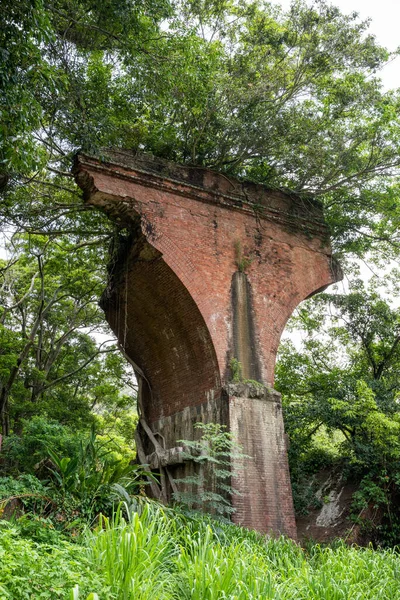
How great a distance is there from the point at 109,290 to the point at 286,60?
18.0ft

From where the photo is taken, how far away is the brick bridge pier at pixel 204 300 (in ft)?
29.9

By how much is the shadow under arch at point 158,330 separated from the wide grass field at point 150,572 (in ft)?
13.7

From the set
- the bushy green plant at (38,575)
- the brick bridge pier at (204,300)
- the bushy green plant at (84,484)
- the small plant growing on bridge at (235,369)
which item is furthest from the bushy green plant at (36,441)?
the bushy green plant at (38,575)

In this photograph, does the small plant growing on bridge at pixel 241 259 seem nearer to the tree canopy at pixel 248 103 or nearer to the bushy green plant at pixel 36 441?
the tree canopy at pixel 248 103

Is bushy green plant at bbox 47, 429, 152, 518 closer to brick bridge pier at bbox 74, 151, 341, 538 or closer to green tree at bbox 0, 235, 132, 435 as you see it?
brick bridge pier at bbox 74, 151, 341, 538

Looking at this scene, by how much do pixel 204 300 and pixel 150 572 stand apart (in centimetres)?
588

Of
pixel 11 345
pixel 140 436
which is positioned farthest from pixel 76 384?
pixel 140 436

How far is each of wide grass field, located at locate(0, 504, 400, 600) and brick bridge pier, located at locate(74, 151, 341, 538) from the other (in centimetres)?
318

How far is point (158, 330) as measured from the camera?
10367 millimetres

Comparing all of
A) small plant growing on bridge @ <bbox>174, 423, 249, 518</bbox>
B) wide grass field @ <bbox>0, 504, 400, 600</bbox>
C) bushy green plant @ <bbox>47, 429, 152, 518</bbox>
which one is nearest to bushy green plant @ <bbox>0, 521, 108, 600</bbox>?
wide grass field @ <bbox>0, 504, 400, 600</bbox>

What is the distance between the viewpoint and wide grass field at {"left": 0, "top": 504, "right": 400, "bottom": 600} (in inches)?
137

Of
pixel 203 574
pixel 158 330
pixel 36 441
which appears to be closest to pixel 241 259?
pixel 158 330

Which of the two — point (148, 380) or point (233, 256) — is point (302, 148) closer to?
point (233, 256)

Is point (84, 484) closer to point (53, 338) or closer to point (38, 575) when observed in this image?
point (38, 575)
